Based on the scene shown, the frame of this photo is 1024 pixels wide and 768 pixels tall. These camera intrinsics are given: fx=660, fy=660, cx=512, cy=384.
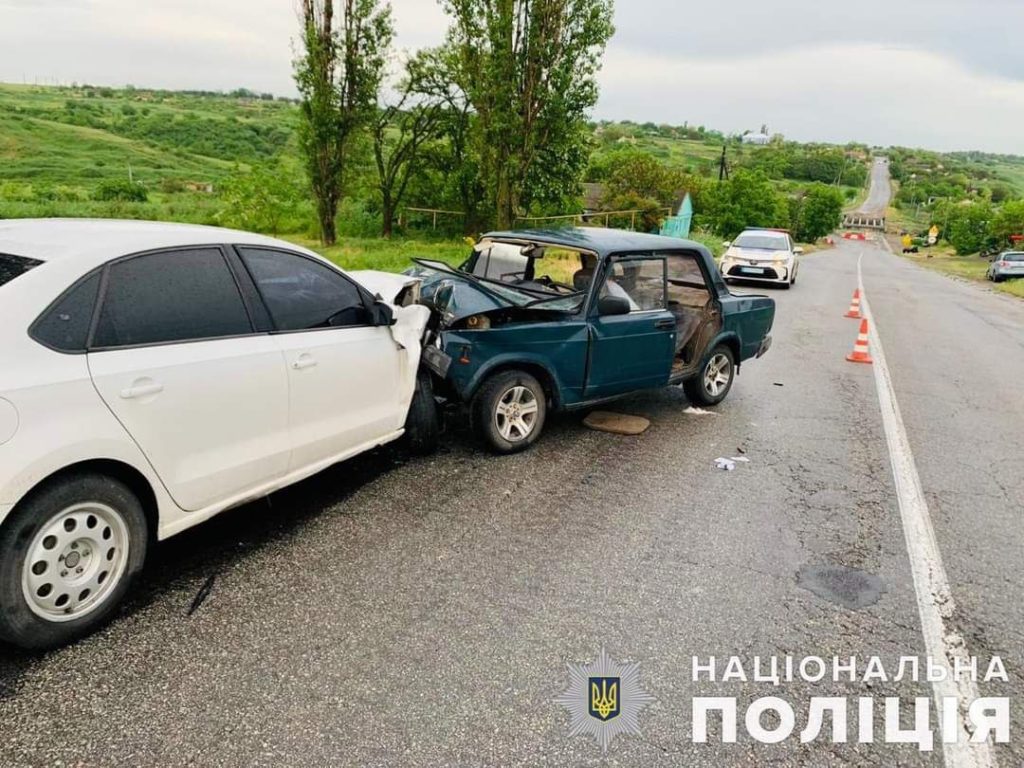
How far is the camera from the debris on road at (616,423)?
616 cm

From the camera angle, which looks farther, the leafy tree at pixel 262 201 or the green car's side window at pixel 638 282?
the leafy tree at pixel 262 201

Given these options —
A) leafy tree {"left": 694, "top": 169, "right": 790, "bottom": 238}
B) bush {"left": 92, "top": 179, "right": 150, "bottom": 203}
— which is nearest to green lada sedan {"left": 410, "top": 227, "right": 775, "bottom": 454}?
bush {"left": 92, "top": 179, "right": 150, "bottom": 203}

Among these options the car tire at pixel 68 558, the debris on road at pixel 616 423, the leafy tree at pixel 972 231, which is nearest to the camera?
the car tire at pixel 68 558

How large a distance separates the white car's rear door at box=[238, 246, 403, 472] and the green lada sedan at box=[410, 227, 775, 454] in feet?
2.04

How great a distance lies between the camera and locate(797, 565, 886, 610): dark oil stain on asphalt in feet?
11.9

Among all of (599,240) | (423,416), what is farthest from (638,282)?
(423,416)

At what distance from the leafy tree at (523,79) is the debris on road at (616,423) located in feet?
50.5

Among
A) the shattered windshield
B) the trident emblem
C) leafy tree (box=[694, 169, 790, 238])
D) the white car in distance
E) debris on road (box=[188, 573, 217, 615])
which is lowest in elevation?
debris on road (box=[188, 573, 217, 615])

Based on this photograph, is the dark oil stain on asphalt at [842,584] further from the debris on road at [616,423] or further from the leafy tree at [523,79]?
the leafy tree at [523,79]

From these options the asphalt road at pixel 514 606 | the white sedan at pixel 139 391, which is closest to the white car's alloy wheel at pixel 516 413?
the asphalt road at pixel 514 606

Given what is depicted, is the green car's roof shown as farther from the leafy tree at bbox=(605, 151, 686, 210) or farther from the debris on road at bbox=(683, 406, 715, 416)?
the leafy tree at bbox=(605, 151, 686, 210)

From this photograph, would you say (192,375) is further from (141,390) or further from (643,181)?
(643,181)

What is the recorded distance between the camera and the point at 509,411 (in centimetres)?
533

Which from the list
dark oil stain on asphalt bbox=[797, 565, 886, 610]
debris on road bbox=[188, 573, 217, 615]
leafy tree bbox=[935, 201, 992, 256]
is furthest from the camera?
leafy tree bbox=[935, 201, 992, 256]
